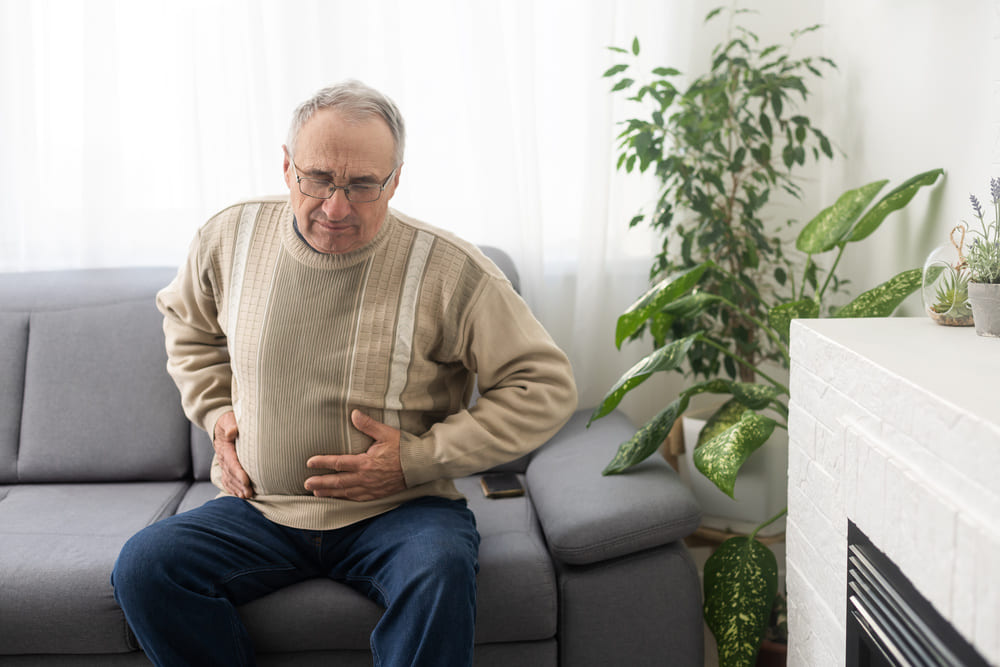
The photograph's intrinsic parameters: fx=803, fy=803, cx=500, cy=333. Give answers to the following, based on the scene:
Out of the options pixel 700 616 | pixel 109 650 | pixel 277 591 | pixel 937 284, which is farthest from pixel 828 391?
pixel 109 650

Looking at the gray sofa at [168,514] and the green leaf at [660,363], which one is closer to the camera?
the gray sofa at [168,514]

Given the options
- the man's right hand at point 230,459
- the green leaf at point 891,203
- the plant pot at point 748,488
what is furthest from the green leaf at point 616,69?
the man's right hand at point 230,459

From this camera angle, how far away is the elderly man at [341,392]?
1405 mm

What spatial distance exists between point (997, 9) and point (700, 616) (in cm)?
125

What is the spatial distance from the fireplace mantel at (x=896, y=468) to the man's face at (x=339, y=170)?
0.79 m

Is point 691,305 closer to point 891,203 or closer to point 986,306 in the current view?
point 891,203

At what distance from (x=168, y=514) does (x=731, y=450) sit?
123cm

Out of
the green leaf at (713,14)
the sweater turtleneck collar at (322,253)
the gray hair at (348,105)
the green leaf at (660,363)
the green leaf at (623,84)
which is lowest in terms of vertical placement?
the green leaf at (660,363)

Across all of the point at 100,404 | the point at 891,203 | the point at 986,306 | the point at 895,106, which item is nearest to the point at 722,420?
the point at 891,203

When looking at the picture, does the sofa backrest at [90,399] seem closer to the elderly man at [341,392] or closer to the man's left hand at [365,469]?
the elderly man at [341,392]

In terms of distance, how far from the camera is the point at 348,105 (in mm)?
1425

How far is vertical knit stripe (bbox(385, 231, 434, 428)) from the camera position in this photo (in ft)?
4.98

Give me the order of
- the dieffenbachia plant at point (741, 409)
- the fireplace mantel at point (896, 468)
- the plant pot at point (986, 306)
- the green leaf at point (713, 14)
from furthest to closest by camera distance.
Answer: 1. the green leaf at point (713, 14)
2. the dieffenbachia plant at point (741, 409)
3. the plant pot at point (986, 306)
4. the fireplace mantel at point (896, 468)

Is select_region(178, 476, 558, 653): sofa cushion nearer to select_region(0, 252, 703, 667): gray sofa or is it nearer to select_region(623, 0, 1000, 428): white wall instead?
select_region(0, 252, 703, 667): gray sofa
